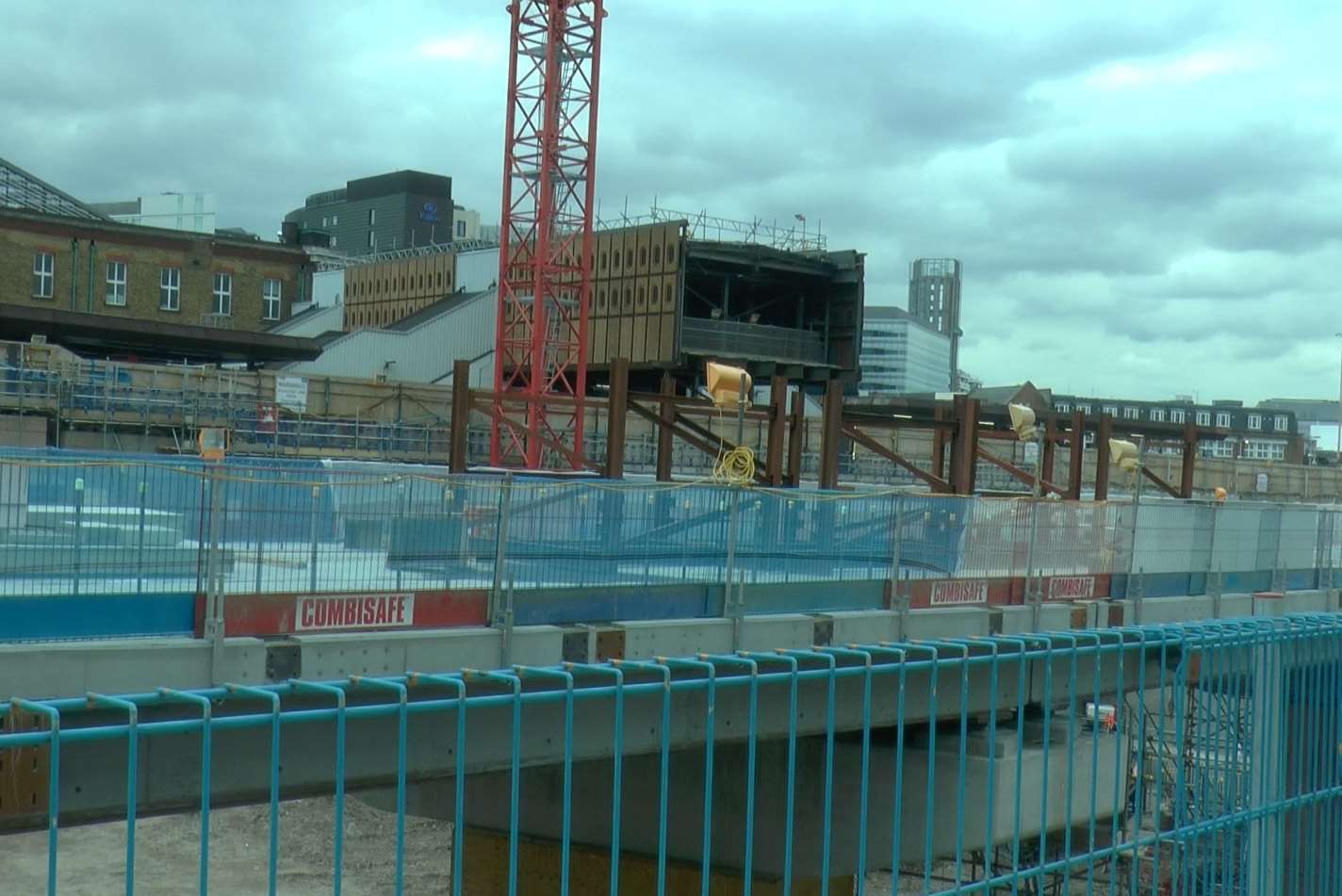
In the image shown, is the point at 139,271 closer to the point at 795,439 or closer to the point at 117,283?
the point at 117,283

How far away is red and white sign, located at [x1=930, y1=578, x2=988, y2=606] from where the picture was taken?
2066cm

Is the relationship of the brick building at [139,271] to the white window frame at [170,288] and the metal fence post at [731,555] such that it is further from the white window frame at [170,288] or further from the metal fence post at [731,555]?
the metal fence post at [731,555]

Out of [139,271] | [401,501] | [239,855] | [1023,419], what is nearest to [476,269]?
[139,271]

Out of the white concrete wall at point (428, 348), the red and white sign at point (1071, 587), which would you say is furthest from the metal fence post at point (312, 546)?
the white concrete wall at point (428, 348)

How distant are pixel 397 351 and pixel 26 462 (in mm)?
57473

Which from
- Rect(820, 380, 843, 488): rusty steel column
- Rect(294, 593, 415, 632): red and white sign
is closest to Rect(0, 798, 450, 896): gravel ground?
Rect(820, 380, 843, 488): rusty steel column

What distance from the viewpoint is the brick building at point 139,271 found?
6169 centimetres

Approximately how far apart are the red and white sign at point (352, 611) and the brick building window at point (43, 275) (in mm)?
53321

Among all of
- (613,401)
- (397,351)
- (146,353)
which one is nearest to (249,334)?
(146,353)

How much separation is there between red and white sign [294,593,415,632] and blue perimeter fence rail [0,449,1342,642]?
0.13 m

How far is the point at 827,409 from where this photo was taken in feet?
95.1

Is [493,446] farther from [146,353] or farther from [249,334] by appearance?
[146,353]

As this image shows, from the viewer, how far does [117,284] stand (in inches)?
2542

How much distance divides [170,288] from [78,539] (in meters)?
56.5
